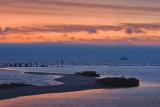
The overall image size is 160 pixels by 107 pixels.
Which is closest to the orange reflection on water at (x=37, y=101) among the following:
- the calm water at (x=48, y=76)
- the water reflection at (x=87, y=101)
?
the water reflection at (x=87, y=101)

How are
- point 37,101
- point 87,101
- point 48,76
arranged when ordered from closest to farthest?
point 37,101 → point 87,101 → point 48,76

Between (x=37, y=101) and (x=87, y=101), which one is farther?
(x=87, y=101)

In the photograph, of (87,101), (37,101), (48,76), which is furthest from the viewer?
(48,76)

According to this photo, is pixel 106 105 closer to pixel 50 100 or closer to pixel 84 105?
pixel 84 105

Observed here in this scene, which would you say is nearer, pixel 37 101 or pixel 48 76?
pixel 37 101

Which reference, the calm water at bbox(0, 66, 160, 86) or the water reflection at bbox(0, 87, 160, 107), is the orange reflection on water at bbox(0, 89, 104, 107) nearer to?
the water reflection at bbox(0, 87, 160, 107)

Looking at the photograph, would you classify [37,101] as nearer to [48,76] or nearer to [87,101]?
[87,101]

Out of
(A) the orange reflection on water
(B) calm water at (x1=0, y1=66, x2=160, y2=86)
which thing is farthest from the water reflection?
(B) calm water at (x1=0, y1=66, x2=160, y2=86)

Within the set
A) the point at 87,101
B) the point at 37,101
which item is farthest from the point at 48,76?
the point at 87,101

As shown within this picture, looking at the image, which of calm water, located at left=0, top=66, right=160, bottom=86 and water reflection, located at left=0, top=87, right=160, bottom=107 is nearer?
water reflection, located at left=0, top=87, right=160, bottom=107

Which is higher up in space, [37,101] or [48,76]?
[48,76]

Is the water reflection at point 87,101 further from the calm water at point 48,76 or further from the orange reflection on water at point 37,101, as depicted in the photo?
the calm water at point 48,76

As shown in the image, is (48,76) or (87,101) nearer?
(87,101)

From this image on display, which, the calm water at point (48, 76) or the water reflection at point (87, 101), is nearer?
the water reflection at point (87, 101)
